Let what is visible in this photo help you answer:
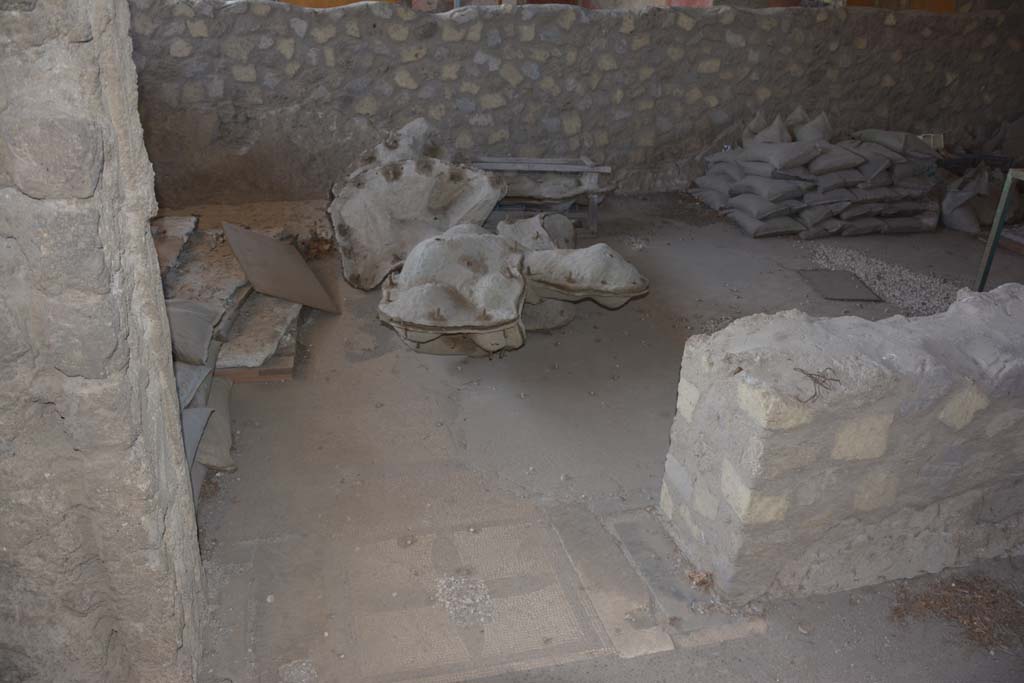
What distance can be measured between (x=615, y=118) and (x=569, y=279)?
128 inches

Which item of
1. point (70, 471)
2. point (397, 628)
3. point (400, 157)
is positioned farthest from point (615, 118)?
point (70, 471)

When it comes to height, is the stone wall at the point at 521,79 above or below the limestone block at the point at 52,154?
below

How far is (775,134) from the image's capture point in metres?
6.65

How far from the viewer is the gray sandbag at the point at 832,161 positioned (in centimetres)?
627

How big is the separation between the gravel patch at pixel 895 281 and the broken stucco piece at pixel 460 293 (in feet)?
9.48

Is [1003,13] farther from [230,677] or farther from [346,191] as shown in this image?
[230,677]

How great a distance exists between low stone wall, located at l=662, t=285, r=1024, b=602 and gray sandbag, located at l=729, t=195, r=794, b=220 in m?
3.36

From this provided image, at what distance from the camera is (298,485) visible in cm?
Result: 327

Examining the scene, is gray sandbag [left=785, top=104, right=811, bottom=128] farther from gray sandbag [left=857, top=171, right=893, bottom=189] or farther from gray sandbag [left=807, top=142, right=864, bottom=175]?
gray sandbag [left=857, top=171, right=893, bottom=189]

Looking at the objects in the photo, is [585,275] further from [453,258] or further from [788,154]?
[788,154]

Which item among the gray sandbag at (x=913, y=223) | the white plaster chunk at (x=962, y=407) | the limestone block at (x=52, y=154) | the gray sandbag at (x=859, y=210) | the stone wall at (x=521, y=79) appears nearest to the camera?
the limestone block at (x=52, y=154)

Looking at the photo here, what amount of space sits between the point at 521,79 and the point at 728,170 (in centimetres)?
200

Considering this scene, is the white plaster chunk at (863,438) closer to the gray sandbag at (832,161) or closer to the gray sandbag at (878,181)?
the gray sandbag at (832,161)

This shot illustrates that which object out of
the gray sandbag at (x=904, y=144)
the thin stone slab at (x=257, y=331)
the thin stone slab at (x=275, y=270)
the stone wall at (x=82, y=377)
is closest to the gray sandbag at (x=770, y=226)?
the gray sandbag at (x=904, y=144)
